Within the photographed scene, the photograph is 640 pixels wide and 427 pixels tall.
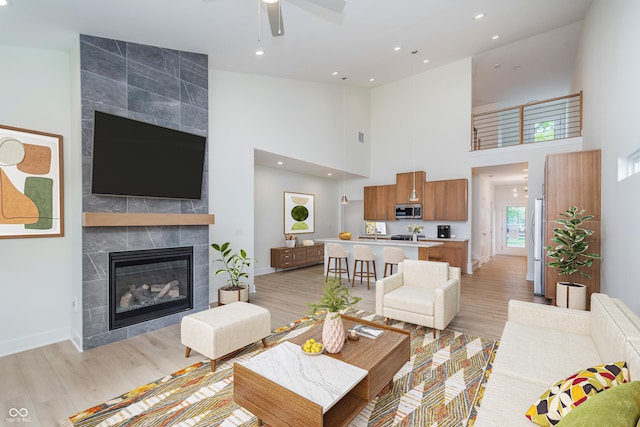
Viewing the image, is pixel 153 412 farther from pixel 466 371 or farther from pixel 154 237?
pixel 466 371

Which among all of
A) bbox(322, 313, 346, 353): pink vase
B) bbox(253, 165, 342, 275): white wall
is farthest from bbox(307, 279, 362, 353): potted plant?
bbox(253, 165, 342, 275): white wall

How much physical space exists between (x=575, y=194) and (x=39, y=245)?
6.81 metres

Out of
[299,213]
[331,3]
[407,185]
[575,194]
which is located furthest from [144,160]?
[407,185]

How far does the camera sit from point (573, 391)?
53.0 inches

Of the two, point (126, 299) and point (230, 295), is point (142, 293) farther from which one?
point (230, 295)

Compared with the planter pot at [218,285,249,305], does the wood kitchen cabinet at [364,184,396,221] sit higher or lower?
higher

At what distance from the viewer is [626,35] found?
287 centimetres

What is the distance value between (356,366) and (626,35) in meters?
4.03

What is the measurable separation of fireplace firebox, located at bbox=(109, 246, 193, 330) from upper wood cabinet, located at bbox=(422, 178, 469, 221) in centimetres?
581

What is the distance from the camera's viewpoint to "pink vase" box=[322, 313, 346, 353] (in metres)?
2.13

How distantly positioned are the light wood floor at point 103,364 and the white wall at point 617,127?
137cm

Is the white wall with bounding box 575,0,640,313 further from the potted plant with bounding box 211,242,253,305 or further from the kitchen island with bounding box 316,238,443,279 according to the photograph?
the potted plant with bounding box 211,242,253,305

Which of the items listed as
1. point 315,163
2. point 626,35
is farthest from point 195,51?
point 626,35

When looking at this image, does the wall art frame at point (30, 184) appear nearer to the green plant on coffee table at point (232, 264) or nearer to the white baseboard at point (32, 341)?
the white baseboard at point (32, 341)
